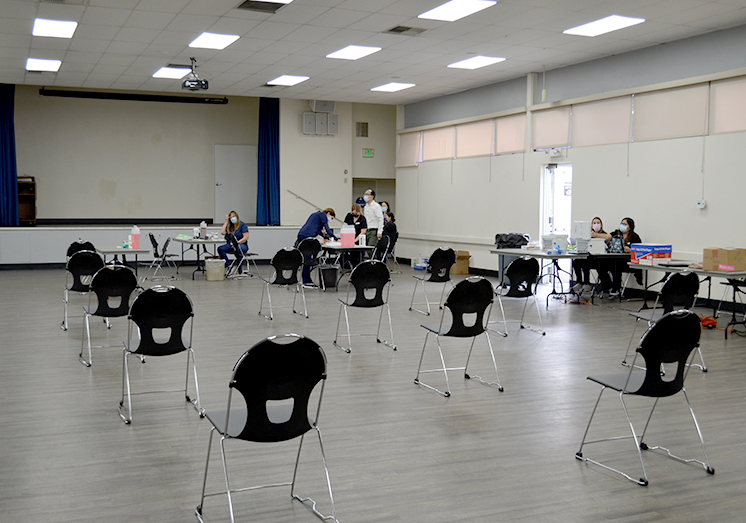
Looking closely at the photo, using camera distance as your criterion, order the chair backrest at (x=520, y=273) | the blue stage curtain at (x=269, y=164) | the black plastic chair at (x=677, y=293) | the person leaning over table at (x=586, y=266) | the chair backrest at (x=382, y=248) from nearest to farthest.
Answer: the black plastic chair at (x=677, y=293)
the chair backrest at (x=520, y=273)
the person leaning over table at (x=586, y=266)
the chair backrest at (x=382, y=248)
the blue stage curtain at (x=269, y=164)

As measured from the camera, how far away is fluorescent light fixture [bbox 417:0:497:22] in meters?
7.97

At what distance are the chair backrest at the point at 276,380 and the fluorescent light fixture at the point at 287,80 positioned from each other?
34.5 feet

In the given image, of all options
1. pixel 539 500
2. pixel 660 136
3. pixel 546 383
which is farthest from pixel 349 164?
pixel 539 500

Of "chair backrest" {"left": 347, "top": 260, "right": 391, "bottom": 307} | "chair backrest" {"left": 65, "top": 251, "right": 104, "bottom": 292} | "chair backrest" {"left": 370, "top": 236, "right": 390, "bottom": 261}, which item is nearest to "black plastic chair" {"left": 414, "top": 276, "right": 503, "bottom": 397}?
"chair backrest" {"left": 347, "top": 260, "right": 391, "bottom": 307}

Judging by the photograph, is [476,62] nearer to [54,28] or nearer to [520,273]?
[520,273]

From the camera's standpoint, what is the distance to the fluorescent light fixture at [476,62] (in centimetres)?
1112

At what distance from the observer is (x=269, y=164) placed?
52.7ft

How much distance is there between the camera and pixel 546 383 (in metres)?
5.54

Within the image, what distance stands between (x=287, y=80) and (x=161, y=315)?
9.52m

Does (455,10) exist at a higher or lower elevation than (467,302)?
higher

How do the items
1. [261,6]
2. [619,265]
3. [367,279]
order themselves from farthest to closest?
[619,265] → [261,6] → [367,279]

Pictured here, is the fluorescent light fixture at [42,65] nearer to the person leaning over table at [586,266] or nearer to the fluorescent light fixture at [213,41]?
the fluorescent light fixture at [213,41]

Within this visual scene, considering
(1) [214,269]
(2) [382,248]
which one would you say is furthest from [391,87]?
(1) [214,269]

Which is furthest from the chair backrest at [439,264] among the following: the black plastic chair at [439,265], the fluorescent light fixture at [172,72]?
the fluorescent light fixture at [172,72]
